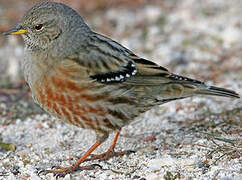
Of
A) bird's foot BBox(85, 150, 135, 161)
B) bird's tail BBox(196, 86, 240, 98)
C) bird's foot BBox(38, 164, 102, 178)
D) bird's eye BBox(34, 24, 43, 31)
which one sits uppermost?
bird's eye BBox(34, 24, 43, 31)

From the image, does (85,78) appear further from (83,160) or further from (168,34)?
(168,34)

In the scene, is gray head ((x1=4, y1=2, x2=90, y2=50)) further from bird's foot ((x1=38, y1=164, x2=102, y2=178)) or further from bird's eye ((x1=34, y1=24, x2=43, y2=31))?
bird's foot ((x1=38, y1=164, x2=102, y2=178))

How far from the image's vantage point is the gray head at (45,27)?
514cm

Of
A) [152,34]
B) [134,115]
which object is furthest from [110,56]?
[152,34]

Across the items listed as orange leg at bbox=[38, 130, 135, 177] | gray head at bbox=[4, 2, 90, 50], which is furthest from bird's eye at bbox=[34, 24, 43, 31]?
orange leg at bbox=[38, 130, 135, 177]

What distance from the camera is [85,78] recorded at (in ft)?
16.0

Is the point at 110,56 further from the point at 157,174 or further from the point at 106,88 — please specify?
the point at 157,174

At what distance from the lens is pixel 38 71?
492 centimetres

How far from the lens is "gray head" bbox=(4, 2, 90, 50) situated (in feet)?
16.9

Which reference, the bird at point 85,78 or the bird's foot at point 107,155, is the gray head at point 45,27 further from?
the bird's foot at point 107,155

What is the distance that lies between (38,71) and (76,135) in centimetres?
135

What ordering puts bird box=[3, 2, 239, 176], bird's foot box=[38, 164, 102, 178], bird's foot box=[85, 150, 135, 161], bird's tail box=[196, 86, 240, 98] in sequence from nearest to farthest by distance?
bird's foot box=[38, 164, 102, 178]
bird box=[3, 2, 239, 176]
bird's foot box=[85, 150, 135, 161]
bird's tail box=[196, 86, 240, 98]

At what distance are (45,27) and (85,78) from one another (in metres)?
0.89

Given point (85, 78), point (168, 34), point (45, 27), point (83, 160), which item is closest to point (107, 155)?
point (83, 160)
